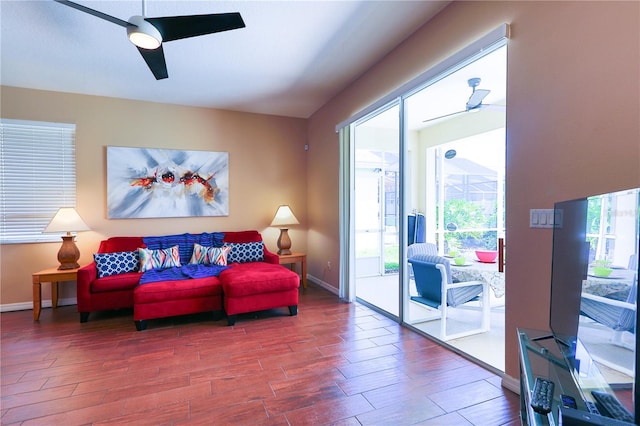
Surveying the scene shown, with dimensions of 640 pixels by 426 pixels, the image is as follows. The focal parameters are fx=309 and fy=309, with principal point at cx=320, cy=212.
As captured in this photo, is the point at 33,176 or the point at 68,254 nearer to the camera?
the point at 68,254

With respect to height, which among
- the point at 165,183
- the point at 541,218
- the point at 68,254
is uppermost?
the point at 165,183

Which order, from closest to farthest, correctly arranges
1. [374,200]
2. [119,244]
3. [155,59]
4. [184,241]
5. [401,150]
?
[155,59]
[401,150]
[119,244]
[184,241]
[374,200]

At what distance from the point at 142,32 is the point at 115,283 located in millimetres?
2680

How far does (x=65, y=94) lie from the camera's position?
4.02 m

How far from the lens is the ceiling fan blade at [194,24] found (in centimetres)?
194

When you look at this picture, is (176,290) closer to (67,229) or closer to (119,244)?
(119,244)

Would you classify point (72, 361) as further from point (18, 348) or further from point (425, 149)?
point (425, 149)

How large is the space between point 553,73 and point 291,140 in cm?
395

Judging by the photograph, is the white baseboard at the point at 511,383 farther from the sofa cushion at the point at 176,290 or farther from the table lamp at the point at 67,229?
the table lamp at the point at 67,229

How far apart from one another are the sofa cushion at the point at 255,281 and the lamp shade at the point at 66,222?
187 centimetres

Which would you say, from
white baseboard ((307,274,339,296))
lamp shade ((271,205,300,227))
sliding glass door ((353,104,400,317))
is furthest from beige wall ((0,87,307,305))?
sliding glass door ((353,104,400,317))

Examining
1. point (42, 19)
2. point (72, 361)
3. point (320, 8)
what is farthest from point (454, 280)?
point (42, 19)

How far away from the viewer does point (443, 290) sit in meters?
2.89

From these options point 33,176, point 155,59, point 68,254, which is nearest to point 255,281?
point 155,59
